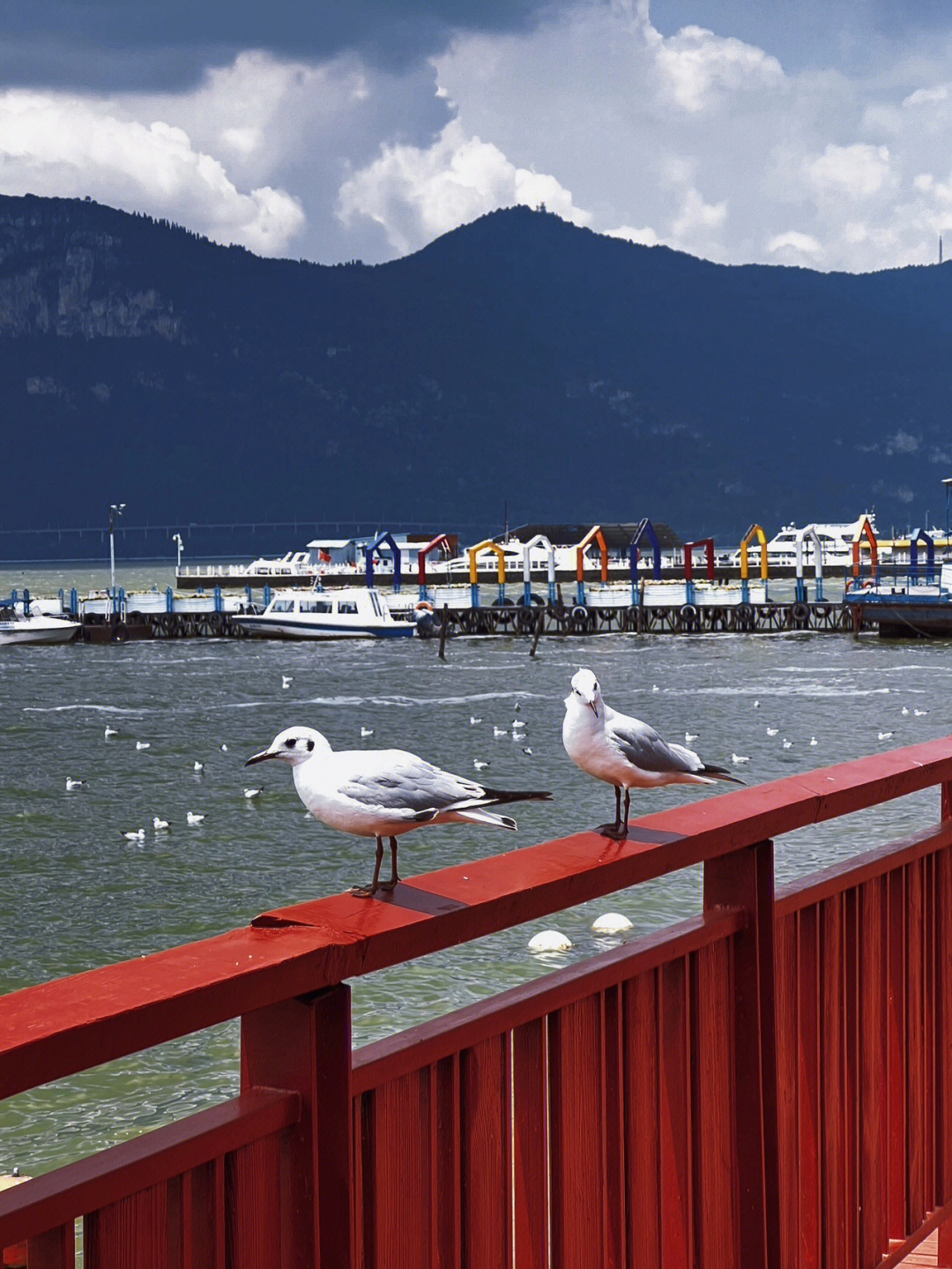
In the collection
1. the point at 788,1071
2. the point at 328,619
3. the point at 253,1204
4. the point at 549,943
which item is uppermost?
the point at 253,1204

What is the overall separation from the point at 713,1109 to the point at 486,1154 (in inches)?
24.2

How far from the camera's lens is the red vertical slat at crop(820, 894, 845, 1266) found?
2885 mm

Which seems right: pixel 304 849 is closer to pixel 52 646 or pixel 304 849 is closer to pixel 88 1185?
pixel 88 1185

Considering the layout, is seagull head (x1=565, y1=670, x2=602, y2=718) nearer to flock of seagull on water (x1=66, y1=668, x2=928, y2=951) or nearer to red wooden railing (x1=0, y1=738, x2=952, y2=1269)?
flock of seagull on water (x1=66, y1=668, x2=928, y2=951)

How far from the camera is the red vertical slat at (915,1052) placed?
3205 mm

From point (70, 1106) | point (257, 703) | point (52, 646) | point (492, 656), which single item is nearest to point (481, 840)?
point (70, 1106)

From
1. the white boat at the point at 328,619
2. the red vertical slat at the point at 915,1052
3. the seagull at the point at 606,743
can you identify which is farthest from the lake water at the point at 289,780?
the seagull at the point at 606,743

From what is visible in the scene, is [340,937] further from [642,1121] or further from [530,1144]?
[642,1121]

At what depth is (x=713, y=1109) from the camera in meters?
2.61

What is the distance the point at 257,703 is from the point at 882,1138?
41.6 metres

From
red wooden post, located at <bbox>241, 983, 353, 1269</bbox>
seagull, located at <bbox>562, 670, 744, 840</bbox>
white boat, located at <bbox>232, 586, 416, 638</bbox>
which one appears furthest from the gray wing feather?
white boat, located at <bbox>232, 586, 416, 638</bbox>

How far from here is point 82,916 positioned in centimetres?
1745

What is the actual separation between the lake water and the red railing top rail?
8431 mm

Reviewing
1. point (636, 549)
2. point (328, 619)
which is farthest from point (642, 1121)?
point (636, 549)
